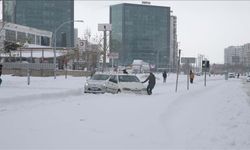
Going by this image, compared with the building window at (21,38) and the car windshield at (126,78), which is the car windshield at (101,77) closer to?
the car windshield at (126,78)

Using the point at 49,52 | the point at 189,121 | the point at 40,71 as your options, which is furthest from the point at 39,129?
the point at 49,52

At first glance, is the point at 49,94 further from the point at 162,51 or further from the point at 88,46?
the point at 162,51

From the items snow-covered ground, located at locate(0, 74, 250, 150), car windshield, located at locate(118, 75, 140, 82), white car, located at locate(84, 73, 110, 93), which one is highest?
car windshield, located at locate(118, 75, 140, 82)

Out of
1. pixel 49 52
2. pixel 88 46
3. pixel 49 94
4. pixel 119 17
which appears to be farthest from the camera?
pixel 119 17

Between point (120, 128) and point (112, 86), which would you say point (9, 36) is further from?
point (120, 128)

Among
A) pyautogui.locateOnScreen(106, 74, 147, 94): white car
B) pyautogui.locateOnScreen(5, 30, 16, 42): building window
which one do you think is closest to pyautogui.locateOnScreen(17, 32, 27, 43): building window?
pyautogui.locateOnScreen(5, 30, 16, 42): building window

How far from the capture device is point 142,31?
174500 millimetres

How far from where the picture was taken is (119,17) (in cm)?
16988

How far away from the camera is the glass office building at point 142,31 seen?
555ft

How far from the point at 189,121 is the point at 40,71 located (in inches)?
1786

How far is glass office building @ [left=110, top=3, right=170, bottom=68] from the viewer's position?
169 m

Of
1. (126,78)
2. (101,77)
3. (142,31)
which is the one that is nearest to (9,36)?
(101,77)

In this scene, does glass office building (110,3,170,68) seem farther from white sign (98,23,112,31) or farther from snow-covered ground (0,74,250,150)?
snow-covered ground (0,74,250,150)

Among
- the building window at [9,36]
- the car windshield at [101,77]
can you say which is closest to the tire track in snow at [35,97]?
the car windshield at [101,77]
